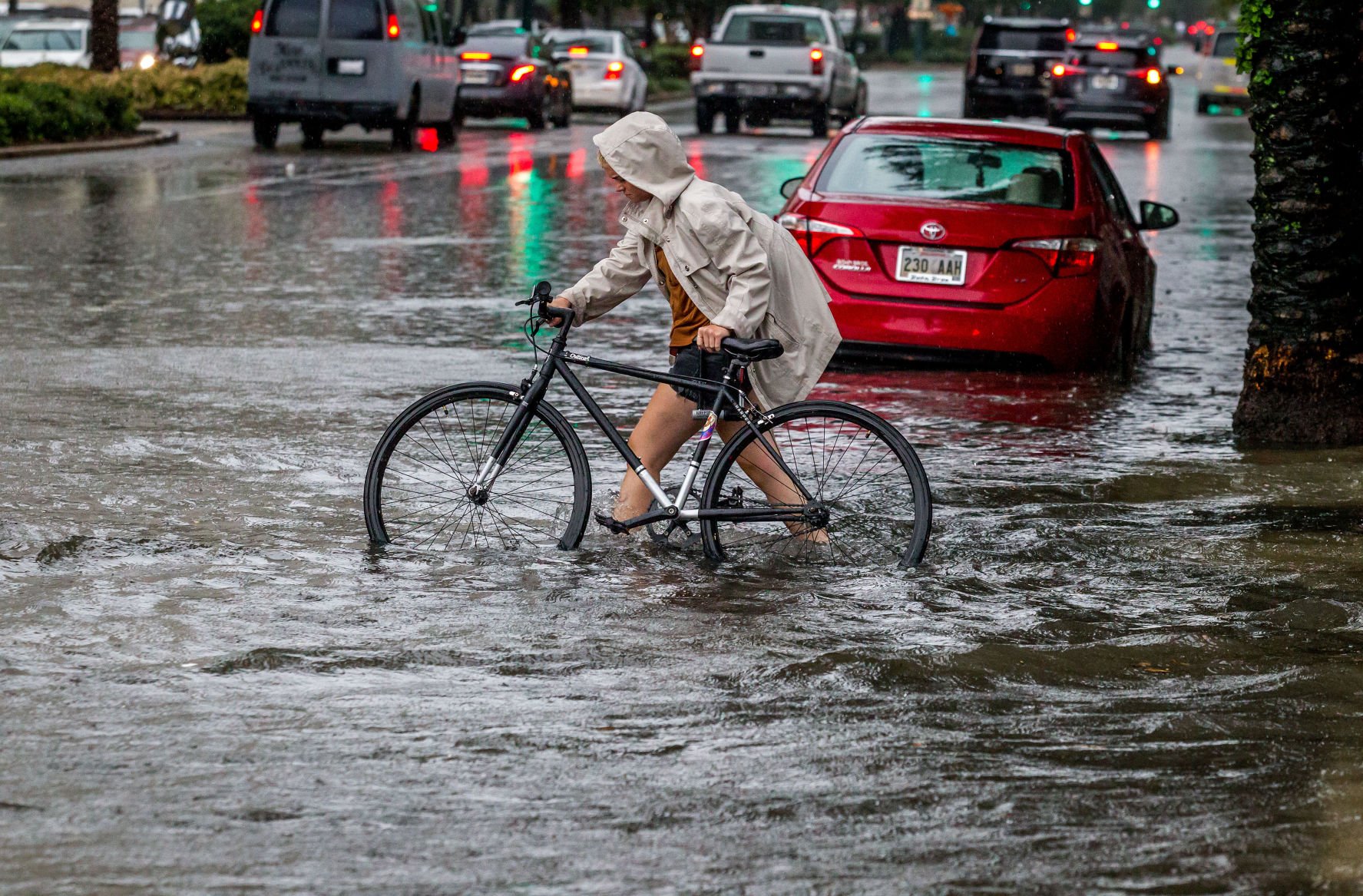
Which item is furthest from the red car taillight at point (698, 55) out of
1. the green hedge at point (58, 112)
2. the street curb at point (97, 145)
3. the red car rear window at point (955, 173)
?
the red car rear window at point (955, 173)

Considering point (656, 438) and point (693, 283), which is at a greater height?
point (693, 283)

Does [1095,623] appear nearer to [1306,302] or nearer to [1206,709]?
[1206,709]

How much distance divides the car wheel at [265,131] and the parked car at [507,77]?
549 cm

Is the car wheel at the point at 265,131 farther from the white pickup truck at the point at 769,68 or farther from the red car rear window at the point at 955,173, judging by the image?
the red car rear window at the point at 955,173

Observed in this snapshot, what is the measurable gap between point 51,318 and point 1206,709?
8820 mm

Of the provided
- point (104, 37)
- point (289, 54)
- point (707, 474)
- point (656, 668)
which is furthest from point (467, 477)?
point (104, 37)

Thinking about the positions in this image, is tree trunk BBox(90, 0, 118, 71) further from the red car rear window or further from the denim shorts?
the denim shorts

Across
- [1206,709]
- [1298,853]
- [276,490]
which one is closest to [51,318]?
[276,490]

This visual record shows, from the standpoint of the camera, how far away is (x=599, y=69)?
40562 mm

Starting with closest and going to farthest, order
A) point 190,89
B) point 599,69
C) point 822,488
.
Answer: point 822,488
point 190,89
point 599,69

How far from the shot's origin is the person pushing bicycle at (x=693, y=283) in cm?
676

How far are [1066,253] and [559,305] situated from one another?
14.9 ft

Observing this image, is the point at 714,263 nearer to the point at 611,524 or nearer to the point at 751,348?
the point at 751,348

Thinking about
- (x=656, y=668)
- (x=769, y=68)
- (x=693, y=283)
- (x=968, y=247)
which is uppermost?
(x=769, y=68)
